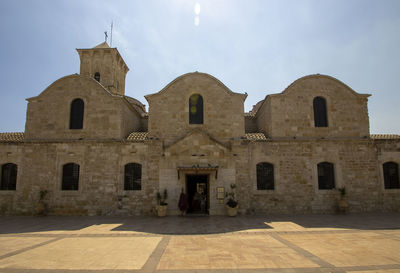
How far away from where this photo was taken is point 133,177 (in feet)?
45.6

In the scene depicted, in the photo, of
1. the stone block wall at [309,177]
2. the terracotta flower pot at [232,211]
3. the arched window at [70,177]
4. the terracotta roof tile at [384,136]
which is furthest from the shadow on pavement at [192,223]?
the terracotta roof tile at [384,136]

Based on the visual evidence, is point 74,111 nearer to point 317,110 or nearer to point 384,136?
point 317,110

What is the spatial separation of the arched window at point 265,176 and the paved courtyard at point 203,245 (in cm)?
Answer: 246

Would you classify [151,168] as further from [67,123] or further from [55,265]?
[55,265]

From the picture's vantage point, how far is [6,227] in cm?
1046

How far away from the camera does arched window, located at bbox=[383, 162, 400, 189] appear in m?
14.2

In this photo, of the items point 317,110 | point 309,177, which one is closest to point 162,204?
point 309,177

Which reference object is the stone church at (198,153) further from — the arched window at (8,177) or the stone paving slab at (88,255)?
the stone paving slab at (88,255)

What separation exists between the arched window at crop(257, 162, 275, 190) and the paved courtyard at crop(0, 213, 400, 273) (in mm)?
2462

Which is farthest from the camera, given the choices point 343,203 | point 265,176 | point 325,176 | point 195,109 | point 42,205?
point 195,109

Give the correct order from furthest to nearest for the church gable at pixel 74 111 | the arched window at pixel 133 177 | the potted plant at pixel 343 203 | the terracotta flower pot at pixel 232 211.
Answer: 1. the church gable at pixel 74 111
2. the arched window at pixel 133 177
3. the potted plant at pixel 343 203
4. the terracotta flower pot at pixel 232 211

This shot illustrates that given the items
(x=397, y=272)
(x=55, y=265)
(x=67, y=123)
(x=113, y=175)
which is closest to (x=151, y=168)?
(x=113, y=175)

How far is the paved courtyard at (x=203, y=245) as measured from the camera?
226 inches

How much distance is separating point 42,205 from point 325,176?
16482mm
